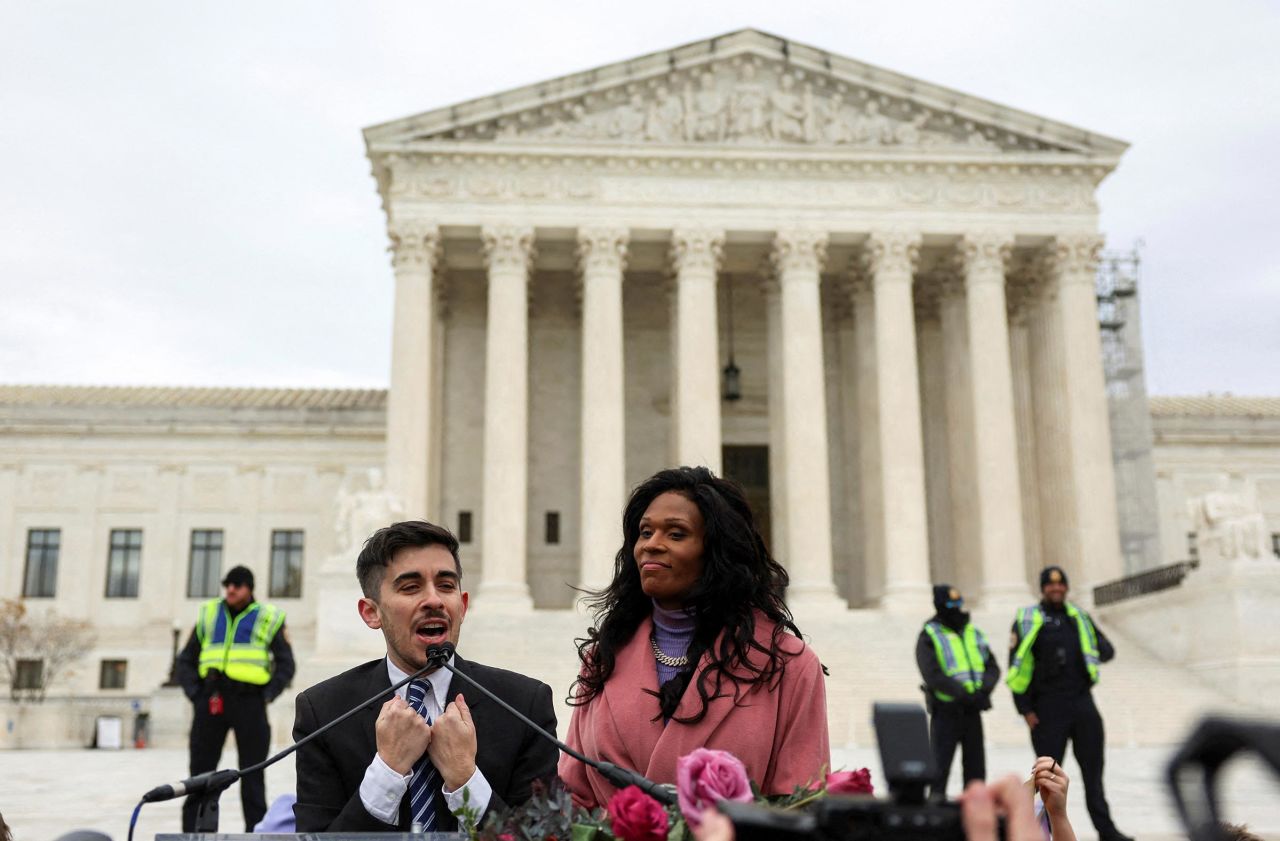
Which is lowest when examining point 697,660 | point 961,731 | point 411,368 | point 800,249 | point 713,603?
point 961,731

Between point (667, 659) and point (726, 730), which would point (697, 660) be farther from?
point (726, 730)

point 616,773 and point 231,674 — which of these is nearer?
point 616,773

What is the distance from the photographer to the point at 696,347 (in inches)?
1316

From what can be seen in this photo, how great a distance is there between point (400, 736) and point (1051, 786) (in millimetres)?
1945

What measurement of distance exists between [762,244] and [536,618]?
487 inches

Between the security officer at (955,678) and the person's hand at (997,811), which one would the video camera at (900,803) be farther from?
the security officer at (955,678)

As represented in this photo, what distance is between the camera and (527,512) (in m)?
38.2

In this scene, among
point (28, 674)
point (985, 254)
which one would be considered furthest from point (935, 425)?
point (28, 674)

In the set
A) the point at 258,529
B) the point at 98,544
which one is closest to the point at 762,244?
the point at 258,529

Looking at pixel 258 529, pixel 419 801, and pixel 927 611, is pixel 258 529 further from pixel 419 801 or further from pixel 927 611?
pixel 419 801

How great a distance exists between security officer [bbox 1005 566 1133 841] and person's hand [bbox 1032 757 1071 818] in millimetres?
7227

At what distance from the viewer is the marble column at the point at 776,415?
113 ft

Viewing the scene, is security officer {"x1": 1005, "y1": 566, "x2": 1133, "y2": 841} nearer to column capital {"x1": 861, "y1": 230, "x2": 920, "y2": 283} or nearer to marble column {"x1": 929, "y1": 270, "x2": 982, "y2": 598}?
column capital {"x1": 861, "y1": 230, "x2": 920, "y2": 283}

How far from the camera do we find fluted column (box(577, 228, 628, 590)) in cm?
3262
